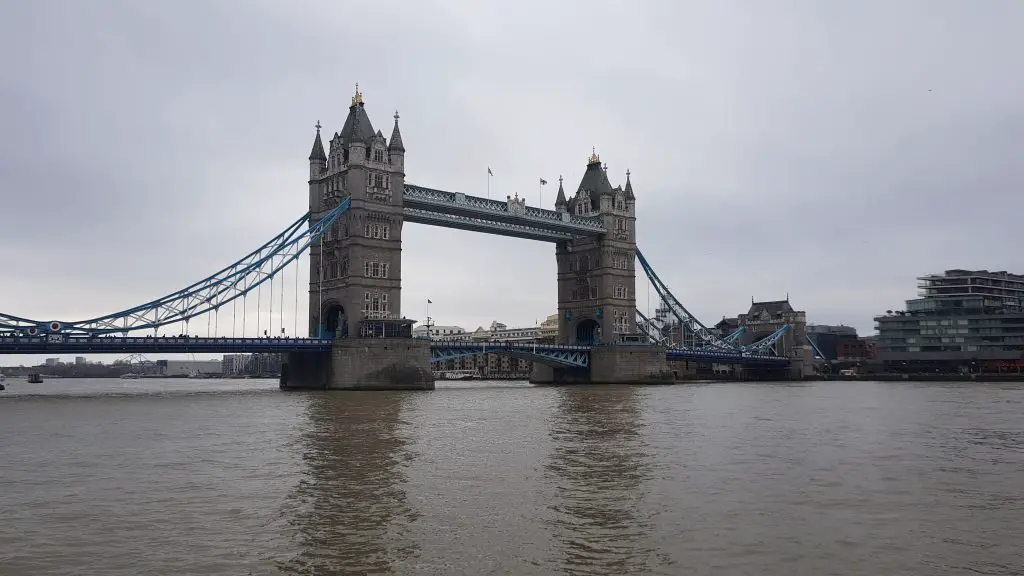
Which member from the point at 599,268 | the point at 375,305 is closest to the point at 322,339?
the point at 375,305

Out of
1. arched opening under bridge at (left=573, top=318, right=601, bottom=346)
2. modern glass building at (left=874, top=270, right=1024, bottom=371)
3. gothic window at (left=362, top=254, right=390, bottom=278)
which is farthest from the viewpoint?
modern glass building at (left=874, top=270, right=1024, bottom=371)

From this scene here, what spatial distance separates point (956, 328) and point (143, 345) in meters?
119

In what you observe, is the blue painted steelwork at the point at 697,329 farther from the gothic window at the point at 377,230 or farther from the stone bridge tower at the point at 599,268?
the gothic window at the point at 377,230

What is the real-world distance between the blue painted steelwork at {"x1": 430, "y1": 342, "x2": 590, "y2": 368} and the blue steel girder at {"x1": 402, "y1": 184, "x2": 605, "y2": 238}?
1386 centimetres

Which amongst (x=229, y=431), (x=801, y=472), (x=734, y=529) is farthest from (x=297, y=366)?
(x=734, y=529)

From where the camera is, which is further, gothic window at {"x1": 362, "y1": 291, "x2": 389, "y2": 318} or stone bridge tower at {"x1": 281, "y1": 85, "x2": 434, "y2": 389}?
gothic window at {"x1": 362, "y1": 291, "x2": 389, "y2": 318}

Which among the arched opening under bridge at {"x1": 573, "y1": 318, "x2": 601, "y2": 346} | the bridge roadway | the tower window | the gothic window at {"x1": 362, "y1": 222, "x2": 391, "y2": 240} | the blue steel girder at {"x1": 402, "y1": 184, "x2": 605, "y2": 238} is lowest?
the bridge roadway

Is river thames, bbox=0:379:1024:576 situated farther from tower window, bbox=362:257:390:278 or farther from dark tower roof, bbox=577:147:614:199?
dark tower roof, bbox=577:147:614:199

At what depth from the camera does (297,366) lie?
83.6 meters

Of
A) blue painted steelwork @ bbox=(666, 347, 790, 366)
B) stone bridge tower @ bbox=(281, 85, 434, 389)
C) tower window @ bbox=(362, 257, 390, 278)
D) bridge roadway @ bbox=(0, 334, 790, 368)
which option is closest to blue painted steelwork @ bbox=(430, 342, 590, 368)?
bridge roadway @ bbox=(0, 334, 790, 368)

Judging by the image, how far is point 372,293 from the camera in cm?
7969

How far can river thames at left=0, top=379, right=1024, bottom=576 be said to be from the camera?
13742 millimetres

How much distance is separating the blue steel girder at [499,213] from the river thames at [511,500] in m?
51.3

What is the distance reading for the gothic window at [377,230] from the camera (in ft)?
262
